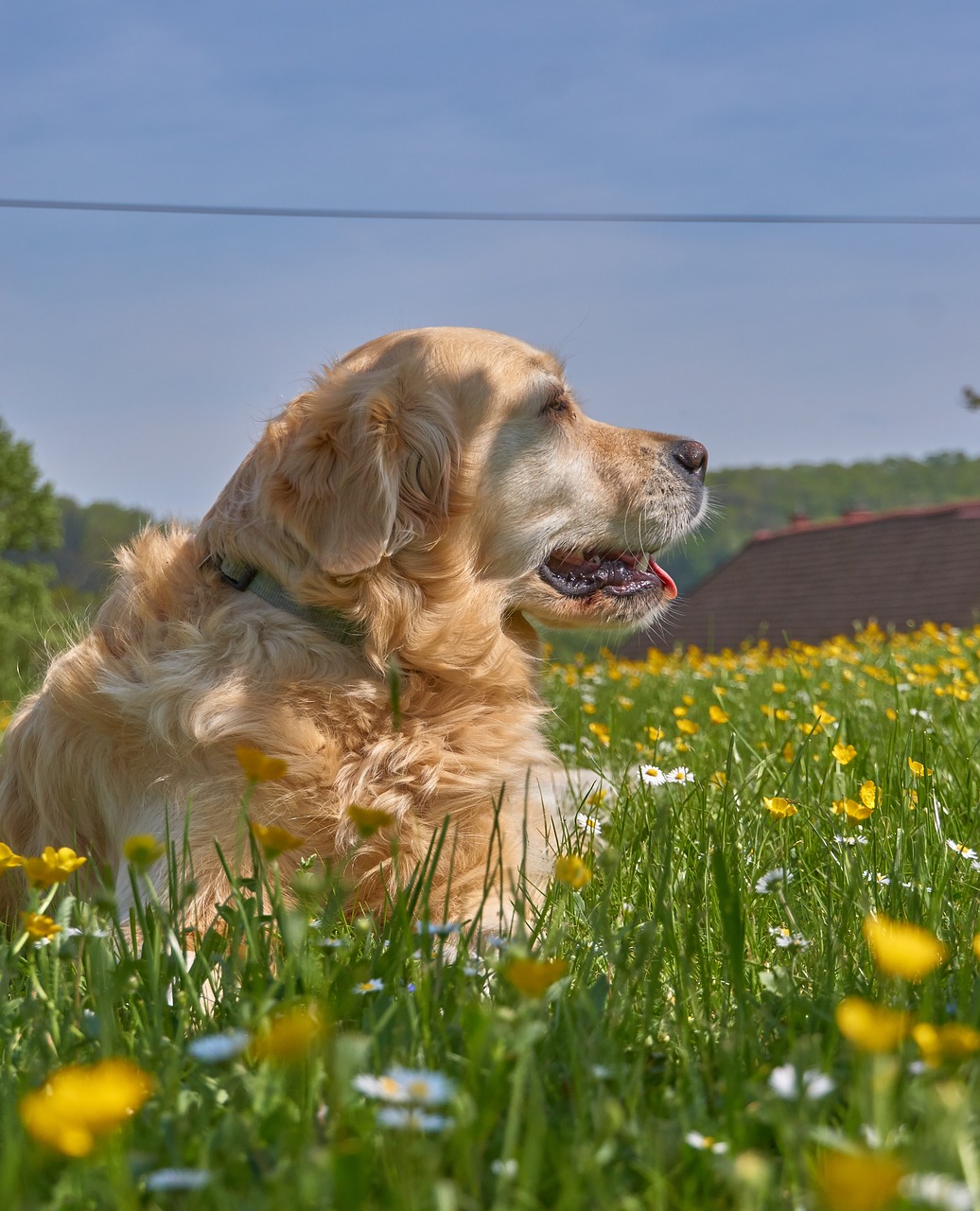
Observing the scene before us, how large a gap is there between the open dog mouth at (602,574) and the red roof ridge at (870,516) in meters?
41.7

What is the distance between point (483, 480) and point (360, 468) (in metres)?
0.46

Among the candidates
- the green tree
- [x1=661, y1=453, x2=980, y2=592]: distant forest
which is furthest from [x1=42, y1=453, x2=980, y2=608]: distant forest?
the green tree

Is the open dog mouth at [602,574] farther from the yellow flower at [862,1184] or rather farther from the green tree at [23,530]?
the green tree at [23,530]

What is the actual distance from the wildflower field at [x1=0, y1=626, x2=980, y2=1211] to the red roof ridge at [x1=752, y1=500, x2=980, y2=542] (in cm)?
4331

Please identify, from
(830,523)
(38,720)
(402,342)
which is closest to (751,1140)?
(38,720)

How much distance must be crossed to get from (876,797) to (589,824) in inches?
28.8

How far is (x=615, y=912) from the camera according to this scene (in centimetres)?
229

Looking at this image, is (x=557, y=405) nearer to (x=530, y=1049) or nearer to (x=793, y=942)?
(x=793, y=942)

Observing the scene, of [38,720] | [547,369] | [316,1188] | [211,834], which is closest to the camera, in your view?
[316,1188]

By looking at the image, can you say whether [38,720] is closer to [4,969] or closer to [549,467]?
[4,969]

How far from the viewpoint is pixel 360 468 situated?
9.81 feet

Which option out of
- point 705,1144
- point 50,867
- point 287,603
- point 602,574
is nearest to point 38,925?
point 50,867

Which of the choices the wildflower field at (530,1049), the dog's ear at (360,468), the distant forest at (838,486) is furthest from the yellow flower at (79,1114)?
the distant forest at (838,486)

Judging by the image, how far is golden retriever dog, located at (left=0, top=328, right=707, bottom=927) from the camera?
269 cm
